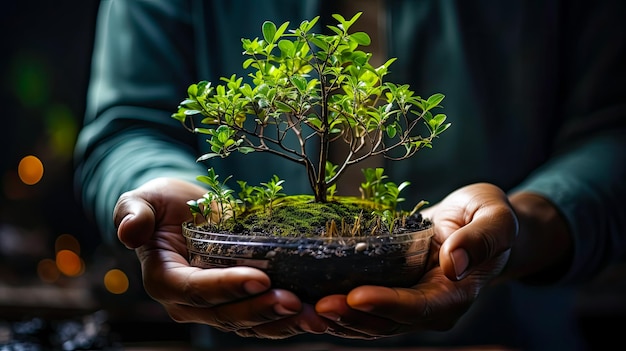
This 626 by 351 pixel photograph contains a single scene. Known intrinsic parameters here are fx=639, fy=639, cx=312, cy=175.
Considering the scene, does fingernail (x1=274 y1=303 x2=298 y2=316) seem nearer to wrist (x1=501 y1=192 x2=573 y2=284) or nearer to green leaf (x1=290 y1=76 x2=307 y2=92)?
green leaf (x1=290 y1=76 x2=307 y2=92)

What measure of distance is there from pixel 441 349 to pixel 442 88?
56 cm

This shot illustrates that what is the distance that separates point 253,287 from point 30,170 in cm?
194

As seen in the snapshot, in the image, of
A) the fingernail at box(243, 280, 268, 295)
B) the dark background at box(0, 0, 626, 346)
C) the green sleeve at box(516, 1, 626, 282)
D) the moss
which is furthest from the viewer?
the dark background at box(0, 0, 626, 346)

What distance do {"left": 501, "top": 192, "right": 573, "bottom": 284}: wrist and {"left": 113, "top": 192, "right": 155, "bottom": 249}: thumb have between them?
0.59 metres

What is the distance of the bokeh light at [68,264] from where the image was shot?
7.34 feet

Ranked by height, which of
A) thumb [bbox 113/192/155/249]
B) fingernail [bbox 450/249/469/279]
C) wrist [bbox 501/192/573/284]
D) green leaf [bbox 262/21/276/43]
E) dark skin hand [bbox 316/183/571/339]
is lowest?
wrist [bbox 501/192/573/284]

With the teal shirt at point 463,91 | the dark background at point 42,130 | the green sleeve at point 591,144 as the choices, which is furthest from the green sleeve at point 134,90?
the dark background at point 42,130

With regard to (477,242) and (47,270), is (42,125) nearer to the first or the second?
(47,270)

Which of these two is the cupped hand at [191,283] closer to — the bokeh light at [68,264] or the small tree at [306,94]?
the small tree at [306,94]

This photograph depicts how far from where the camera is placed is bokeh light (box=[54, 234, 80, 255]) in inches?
89.9

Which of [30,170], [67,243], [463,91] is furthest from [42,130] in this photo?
[463,91]

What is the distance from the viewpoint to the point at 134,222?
708 mm

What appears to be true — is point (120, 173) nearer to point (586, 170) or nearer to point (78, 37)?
point (586, 170)

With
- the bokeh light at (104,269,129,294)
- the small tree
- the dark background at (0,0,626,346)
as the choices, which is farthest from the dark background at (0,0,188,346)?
the small tree
